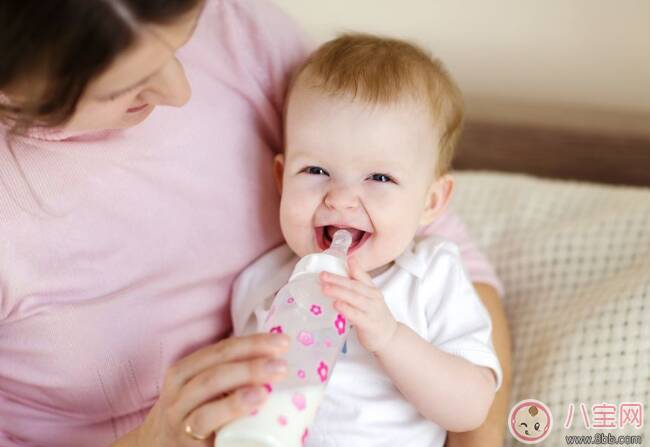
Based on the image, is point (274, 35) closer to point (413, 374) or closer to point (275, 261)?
point (275, 261)

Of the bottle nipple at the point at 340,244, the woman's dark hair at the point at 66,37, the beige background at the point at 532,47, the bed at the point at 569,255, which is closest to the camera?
the woman's dark hair at the point at 66,37

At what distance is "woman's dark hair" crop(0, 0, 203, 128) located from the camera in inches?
30.9

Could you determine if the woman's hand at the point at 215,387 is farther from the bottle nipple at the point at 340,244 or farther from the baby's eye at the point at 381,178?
the baby's eye at the point at 381,178

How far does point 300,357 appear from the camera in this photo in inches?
36.1

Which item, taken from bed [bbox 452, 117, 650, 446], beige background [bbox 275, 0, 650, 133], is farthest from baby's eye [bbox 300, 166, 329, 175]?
beige background [bbox 275, 0, 650, 133]

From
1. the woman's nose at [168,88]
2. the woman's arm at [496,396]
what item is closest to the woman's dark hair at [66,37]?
the woman's nose at [168,88]

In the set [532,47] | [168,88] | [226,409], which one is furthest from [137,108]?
[532,47]

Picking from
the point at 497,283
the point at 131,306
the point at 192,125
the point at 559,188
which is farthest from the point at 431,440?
the point at 559,188

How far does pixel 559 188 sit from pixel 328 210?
2.43ft

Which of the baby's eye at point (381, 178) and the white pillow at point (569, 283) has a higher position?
the baby's eye at point (381, 178)

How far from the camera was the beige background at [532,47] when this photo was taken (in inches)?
72.1

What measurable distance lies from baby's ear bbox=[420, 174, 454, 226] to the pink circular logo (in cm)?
35

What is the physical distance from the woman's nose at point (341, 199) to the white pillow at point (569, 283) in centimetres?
47

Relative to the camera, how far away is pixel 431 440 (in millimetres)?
1180
